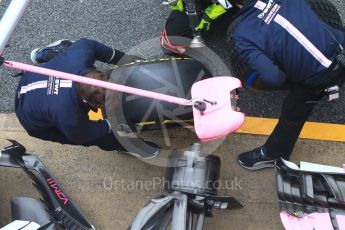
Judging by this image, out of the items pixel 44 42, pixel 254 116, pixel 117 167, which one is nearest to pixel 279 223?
pixel 254 116

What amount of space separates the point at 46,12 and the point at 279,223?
262 cm

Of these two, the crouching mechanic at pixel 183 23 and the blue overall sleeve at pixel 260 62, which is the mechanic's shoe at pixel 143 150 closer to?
the crouching mechanic at pixel 183 23

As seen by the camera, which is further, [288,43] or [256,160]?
[256,160]

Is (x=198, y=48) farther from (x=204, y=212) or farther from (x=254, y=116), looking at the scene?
(x=204, y=212)

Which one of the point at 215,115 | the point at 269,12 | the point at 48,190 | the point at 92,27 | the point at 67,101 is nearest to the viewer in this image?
the point at 215,115

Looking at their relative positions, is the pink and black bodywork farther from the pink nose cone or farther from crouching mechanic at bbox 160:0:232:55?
crouching mechanic at bbox 160:0:232:55


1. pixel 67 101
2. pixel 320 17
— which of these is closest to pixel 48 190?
pixel 67 101

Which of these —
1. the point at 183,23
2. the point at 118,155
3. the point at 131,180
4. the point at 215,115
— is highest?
the point at 183,23

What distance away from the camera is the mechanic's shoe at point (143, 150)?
3.38 meters

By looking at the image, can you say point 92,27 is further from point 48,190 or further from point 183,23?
point 48,190

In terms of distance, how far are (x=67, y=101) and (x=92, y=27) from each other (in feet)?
4.90

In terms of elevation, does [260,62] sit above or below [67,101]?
above

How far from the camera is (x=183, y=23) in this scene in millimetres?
3529

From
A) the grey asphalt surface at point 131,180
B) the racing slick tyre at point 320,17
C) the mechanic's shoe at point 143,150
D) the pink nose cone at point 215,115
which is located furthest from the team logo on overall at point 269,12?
the mechanic's shoe at point 143,150
